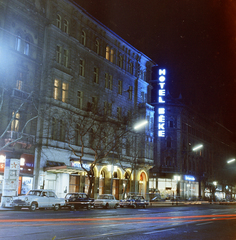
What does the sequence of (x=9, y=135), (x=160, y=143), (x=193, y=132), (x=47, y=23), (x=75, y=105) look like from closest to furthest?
(x=9, y=135) < (x=47, y=23) < (x=75, y=105) < (x=160, y=143) < (x=193, y=132)

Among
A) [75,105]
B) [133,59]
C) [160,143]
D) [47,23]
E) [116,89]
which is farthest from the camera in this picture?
[160,143]

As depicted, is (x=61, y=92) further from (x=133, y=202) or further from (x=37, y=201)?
(x=37, y=201)

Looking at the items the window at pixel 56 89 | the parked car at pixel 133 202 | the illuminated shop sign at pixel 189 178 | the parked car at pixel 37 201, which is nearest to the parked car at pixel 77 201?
the parked car at pixel 37 201

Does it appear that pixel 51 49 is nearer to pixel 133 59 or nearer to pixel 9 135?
pixel 9 135

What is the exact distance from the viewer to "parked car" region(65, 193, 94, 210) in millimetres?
32325

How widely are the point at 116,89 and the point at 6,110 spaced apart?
20.2 metres

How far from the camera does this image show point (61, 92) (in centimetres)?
4109

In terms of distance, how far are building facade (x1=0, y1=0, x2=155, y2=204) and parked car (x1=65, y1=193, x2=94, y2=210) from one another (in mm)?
3954

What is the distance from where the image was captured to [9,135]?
3359 cm

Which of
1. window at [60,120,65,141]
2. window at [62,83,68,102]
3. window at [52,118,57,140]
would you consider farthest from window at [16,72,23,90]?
window at [60,120,65,141]

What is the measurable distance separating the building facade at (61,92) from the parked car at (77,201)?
3.95 meters

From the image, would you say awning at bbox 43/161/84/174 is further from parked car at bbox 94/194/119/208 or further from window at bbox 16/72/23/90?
window at bbox 16/72/23/90

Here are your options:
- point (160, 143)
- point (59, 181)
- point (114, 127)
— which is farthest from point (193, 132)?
point (59, 181)

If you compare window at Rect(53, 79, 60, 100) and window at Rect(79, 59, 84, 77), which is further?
window at Rect(79, 59, 84, 77)
